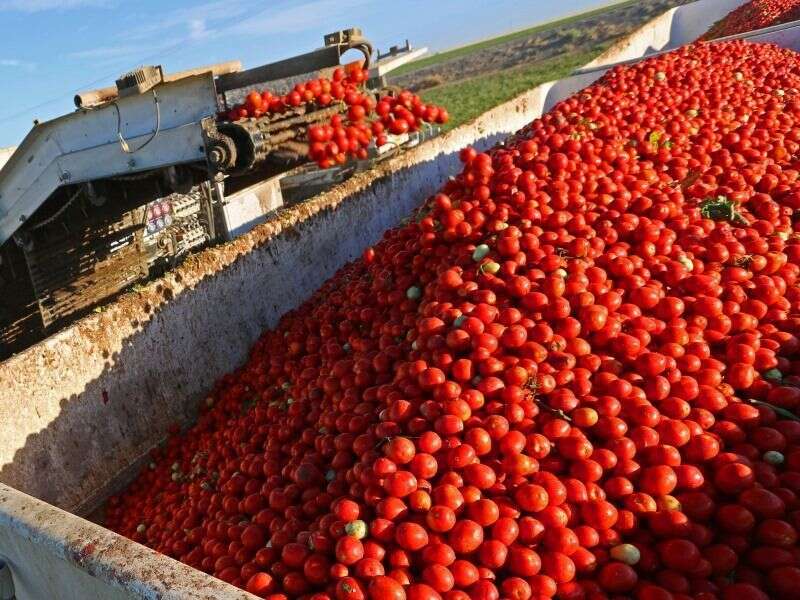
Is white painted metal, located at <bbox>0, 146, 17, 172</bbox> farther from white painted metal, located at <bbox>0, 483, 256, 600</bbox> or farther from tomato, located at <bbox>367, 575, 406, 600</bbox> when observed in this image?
tomato, located at <bbox>367, 575, 406, 600</bbox>

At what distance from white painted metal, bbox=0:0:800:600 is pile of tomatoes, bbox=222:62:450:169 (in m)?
0.53

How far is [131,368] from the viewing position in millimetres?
3836

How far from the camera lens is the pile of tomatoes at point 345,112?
16.1 feet

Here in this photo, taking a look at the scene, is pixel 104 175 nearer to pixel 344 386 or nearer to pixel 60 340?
pixel 60 340

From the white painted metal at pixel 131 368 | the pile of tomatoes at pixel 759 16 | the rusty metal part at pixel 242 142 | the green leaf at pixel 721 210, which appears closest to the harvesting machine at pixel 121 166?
the rusty metal part at pixel 242 142

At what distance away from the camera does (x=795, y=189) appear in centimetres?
379

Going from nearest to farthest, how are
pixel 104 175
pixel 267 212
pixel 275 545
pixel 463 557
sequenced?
1. pixel 463 557
2. pixel 275 545
3. pixel 104 175
4. pixel 267 212

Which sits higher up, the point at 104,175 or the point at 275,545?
the point at 104,175

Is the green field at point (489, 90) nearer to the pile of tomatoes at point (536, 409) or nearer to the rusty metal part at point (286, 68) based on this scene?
the rusty metal part at point (286, 68)

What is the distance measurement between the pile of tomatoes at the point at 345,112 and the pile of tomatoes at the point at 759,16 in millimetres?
8877

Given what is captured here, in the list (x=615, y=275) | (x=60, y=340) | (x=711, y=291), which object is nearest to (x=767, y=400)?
(x=711, y=291)

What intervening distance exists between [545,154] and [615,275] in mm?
1253

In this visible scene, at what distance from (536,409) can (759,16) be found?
1259cm

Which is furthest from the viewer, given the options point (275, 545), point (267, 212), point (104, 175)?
point (267, 212)
